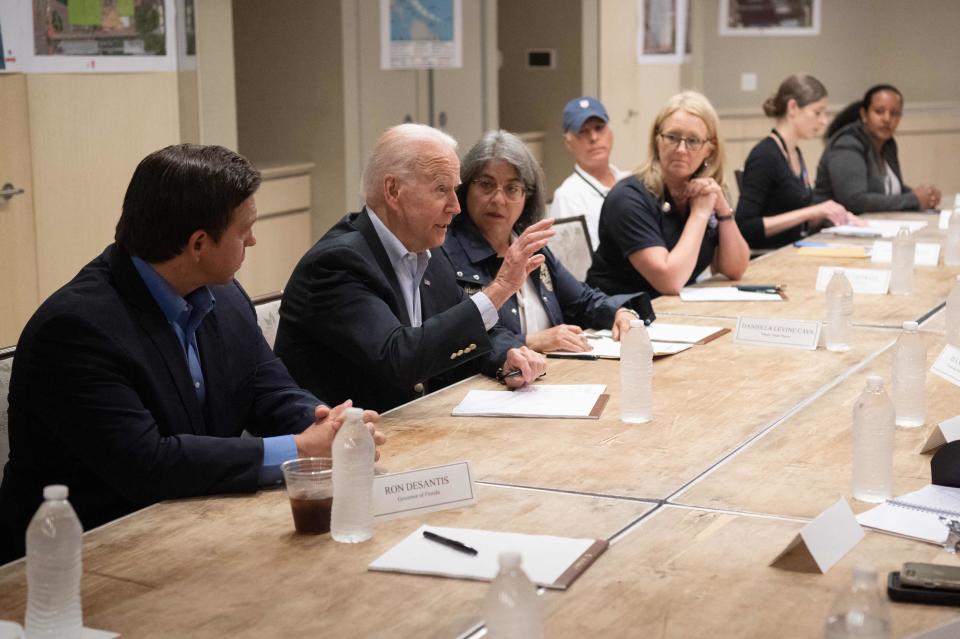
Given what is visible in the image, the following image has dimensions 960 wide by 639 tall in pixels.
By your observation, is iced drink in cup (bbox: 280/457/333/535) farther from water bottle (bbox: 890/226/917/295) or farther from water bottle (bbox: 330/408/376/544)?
water bottle (bbox: 890/226/917/295)

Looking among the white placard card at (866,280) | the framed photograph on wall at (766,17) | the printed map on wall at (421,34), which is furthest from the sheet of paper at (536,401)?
the framed photograph on wall at (766,17)

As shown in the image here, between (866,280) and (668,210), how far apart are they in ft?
2.45

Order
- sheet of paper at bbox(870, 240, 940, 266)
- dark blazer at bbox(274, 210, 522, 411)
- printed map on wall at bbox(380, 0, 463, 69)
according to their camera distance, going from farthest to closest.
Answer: printed map on wall at bbox(380, 0, 463, 69) < sheet of paper at bbox(870, 240, 940, 266) < dark blazer at bbox(274, 210, 522, 411)

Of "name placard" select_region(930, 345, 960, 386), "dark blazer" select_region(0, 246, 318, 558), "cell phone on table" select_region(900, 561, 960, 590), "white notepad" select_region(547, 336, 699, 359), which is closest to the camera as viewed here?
"cell phone on table" select_region(900, 561, 960, 590)

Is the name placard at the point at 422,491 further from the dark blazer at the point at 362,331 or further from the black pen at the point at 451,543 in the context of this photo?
the dark blazer at the point at 362,331

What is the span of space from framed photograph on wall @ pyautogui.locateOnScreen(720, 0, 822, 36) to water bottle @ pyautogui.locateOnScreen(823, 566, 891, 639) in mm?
9689

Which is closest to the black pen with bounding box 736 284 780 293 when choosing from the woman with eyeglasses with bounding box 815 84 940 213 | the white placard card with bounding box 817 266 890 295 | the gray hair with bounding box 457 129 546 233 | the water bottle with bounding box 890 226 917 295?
the white placard card with bounding box 817 266 890 295

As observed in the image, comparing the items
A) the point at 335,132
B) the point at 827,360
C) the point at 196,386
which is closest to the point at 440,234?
the point at 196,386

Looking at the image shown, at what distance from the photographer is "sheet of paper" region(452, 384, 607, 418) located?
266 centimetres

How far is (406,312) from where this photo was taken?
2.95 m

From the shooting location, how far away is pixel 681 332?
3539 mm

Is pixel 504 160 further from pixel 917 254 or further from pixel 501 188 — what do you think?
pixel 917 254

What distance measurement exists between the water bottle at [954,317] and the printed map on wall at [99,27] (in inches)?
129

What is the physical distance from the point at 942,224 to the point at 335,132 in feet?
10.0
